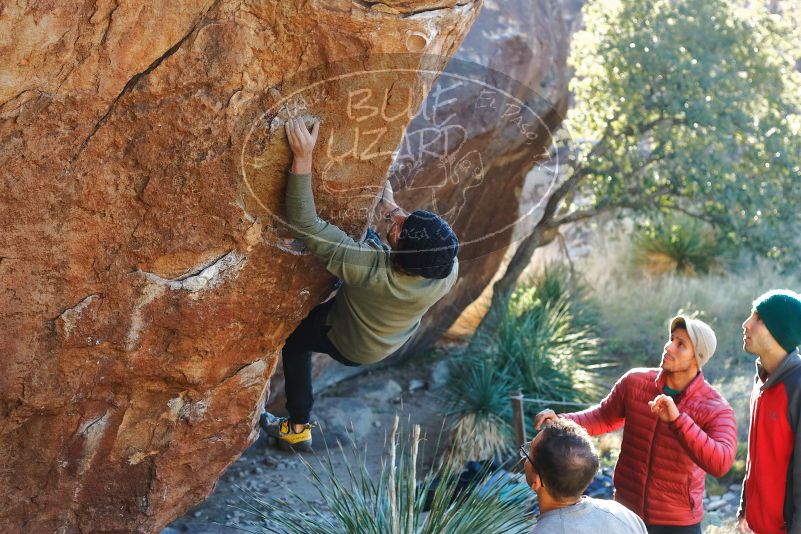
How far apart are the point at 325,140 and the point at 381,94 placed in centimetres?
27

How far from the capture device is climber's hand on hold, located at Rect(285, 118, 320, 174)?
3502mm

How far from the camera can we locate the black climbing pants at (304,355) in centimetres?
422

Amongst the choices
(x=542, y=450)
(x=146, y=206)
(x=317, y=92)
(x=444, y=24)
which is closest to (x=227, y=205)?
(x=146, y=206)

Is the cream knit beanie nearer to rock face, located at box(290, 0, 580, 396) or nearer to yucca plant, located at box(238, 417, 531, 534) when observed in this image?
yucca plant, located at box(238, 417, 531, 534)

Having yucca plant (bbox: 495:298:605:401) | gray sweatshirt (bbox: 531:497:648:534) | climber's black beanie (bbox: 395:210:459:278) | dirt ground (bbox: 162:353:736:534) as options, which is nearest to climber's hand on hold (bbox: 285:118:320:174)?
climber's black beanie (bbox: 395:210:459:278)

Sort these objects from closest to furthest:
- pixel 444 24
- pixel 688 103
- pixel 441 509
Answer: pixel 444 24
pixel 441 509
pixel 688 103

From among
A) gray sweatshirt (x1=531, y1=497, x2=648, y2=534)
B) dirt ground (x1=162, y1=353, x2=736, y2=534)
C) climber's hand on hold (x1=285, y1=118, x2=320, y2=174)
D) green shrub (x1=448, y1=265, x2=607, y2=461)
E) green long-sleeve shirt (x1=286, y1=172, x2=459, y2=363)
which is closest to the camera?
gray sweatshirt (x1=531, y1=497, x2=648, y2=534)

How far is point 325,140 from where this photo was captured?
3.62m

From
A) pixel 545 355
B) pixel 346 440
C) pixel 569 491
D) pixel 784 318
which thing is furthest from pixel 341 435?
pixel 569 491

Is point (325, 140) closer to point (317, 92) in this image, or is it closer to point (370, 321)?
point (317, 92)

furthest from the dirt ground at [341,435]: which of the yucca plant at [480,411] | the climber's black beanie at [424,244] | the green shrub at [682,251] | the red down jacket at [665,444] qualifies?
the green shrub at [682,251]

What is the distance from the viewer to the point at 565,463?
2832 mm

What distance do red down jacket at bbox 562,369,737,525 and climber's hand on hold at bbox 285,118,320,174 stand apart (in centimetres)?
156

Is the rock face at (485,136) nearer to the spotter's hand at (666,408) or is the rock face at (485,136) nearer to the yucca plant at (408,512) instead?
the yucca plant at (408,512)
